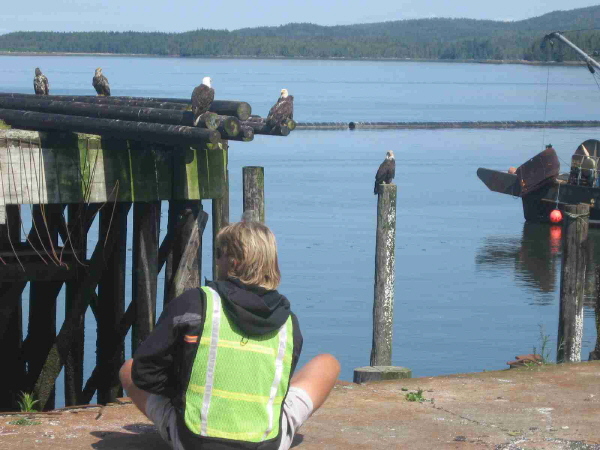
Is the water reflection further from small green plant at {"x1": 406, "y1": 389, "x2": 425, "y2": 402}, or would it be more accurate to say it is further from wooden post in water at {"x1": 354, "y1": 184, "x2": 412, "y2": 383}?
small green plant at {"x1": 406, "y1": 389, "x2": 425, "y2": 402}

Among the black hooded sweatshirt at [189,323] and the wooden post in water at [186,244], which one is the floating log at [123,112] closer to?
the wooden post in water at [186,244]

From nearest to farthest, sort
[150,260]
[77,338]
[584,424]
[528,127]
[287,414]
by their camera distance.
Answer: [287,414], [584,424], [150,260], [77,338], [528,127]

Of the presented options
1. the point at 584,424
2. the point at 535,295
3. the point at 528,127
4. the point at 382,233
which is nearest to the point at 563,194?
the point at 535,295

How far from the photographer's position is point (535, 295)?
723 inches

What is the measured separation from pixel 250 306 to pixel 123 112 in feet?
12.5

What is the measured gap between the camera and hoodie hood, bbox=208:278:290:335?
13.2 feet

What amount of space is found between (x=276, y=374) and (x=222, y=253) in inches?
22.0

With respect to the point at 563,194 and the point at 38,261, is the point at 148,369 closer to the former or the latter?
the point at 38,261

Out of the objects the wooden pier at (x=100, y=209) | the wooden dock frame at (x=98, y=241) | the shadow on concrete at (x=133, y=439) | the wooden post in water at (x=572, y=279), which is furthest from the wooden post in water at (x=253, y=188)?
the wooden post in water at (x=572, y=279)

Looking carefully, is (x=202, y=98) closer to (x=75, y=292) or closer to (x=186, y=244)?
(x=186, y=244)

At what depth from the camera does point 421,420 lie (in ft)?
19.0

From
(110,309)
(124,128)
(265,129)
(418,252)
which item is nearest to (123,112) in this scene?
(124,128)

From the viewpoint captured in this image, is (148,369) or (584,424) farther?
(584,424)

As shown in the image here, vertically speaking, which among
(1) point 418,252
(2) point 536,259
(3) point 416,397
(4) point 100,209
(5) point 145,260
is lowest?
(2) point 536,259
